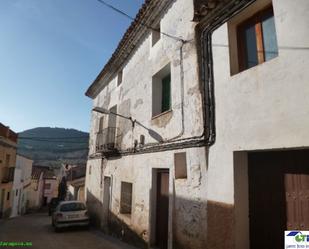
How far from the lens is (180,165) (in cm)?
571

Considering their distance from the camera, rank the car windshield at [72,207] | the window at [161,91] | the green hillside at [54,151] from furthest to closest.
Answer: the green hillside at [54,151] → the car windshield at [72,207] → the window at [161,91]

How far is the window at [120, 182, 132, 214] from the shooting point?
8398 millimetres

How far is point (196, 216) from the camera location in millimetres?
4762

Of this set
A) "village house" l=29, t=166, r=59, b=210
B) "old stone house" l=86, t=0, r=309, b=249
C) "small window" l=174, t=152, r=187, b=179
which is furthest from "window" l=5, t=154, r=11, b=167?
"village house" l=29, t=166, r=59, b=210

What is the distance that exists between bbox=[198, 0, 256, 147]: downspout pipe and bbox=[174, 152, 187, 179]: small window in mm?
1124

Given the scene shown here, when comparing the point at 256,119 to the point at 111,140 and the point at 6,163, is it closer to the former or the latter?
the point at 111,140

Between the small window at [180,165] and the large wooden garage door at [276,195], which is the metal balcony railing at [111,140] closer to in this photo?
the small window at [180,165]

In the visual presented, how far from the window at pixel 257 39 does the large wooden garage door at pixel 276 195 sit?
4.91 feet

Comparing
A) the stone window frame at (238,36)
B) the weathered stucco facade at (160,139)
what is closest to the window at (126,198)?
the weathered stucco facade at (160,139)

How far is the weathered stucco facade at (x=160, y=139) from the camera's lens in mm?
4984

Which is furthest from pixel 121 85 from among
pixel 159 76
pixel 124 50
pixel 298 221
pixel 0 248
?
pixel 298 221

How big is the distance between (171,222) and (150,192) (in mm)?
1269

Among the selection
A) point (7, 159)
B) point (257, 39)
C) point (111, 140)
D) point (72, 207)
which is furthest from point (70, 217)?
point (257, 39)

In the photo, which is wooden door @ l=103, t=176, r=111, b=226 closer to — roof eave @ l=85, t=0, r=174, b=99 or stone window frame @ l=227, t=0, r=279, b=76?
roof eave @ l=85, t=0, r=174, b=99
